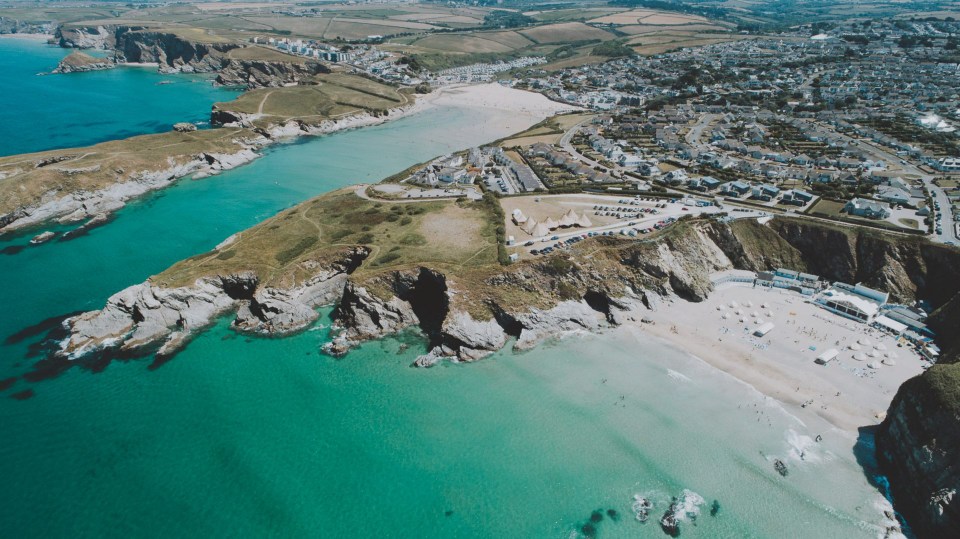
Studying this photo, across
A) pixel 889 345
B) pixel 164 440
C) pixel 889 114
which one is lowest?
pixel 164 440

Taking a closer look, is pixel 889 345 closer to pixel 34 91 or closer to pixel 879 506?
pixel 879 506

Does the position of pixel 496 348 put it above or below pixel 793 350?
below

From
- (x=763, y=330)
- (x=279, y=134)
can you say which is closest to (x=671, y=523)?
(x=763, y=330)

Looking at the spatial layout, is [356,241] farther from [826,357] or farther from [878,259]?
[878,259]

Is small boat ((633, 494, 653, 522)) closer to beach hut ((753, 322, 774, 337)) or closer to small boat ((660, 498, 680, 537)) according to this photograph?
small boat ((660, 498, 680, 537))

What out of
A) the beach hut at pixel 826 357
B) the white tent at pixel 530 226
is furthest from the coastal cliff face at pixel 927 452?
the white tent at pixel 530 226

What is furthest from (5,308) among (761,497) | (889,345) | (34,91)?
(34,91)

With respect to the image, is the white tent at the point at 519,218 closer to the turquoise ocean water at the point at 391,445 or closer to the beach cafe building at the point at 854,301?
the turquoise ocean water at the point at 391,445
